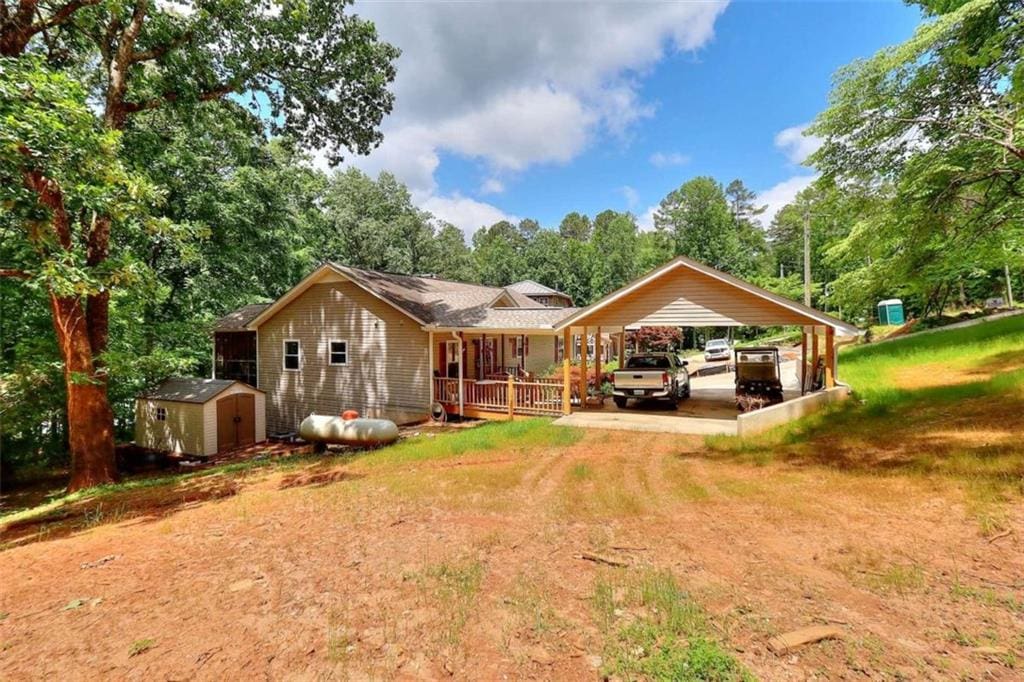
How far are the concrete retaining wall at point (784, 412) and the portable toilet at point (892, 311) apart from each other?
3139cm

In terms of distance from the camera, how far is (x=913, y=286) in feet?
55.1

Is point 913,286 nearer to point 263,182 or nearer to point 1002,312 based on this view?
point 1002,312

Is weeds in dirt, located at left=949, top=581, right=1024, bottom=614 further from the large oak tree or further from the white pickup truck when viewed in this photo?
the large oak tree

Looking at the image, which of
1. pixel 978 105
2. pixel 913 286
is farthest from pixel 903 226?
pixel 913 286

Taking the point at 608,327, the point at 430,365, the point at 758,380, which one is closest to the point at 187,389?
the point at 430,365

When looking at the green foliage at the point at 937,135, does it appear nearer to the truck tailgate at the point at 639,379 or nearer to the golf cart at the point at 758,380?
the golf cart at the point at 758,380

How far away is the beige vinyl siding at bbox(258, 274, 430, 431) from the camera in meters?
16.1

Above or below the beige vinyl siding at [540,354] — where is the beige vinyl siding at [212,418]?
below

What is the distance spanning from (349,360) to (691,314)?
39.6 ft

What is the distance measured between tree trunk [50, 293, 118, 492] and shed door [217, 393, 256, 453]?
424 cm

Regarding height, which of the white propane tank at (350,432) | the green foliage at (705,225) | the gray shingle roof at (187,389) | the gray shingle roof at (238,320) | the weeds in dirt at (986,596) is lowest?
the weeds in dirt at (986,596)

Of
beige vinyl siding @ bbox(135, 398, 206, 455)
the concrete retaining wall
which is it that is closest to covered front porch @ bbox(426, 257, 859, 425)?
the concrete retaining wall

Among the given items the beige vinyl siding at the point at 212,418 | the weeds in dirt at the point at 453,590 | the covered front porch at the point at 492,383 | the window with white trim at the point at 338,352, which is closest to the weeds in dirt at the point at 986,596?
the weeds in dirt at the point at 453,590

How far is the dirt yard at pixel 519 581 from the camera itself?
337 centimetres
